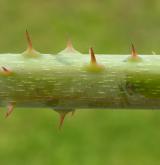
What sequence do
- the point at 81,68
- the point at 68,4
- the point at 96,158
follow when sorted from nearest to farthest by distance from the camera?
the point at 81,68, the point at 96,158, the point at 68,4

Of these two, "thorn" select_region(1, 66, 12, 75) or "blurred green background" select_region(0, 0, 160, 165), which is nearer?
"thorn" select_region(1, 66, 12, 75)

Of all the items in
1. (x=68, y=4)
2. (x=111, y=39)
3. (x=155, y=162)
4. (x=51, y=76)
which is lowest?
(x=155, y=162)

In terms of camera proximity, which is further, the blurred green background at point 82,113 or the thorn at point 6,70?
the blurred green background at point 82,113

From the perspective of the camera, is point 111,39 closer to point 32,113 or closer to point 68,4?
point 68,4

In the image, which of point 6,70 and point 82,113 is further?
point 82,113

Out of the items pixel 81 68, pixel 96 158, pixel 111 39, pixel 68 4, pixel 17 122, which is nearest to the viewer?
pixel 81 68

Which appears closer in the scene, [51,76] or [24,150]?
[51,76]

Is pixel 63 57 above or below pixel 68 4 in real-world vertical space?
below

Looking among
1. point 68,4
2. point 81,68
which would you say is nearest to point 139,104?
point 81,68
